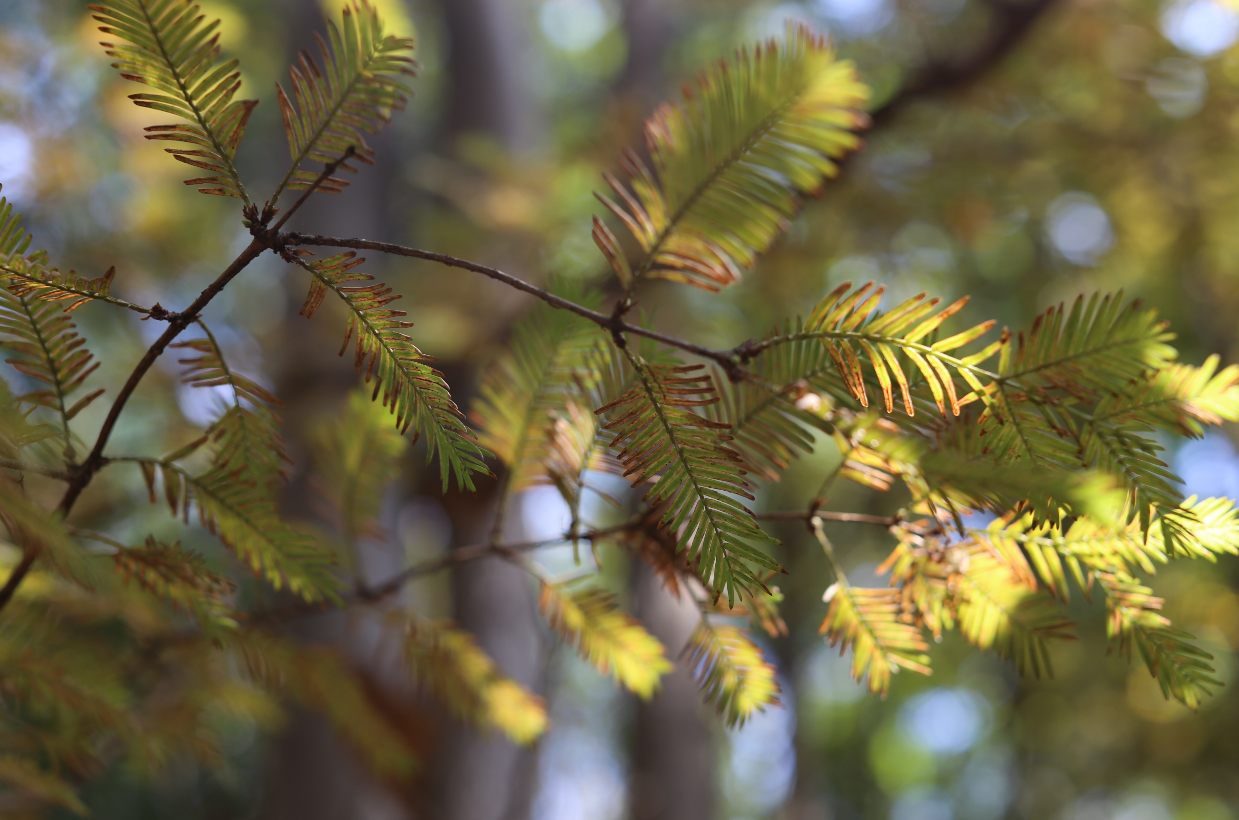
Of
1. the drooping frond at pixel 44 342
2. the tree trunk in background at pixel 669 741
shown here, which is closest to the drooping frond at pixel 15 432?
the drooping frond at pixel 44 342

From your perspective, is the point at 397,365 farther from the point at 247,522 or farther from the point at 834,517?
the point at 834,517

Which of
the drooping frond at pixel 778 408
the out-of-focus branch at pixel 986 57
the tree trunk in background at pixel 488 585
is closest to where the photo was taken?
the drooping frond at pixel 778 408

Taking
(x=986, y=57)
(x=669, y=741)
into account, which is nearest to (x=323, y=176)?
(x=986, y=57)

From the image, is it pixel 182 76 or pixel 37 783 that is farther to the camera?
pixel 37 783

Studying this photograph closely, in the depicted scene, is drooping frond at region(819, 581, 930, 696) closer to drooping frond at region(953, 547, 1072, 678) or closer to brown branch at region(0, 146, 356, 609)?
drooping frond at region(953, 547, 1072, 678)

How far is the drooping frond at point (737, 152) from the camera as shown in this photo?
2.08ft

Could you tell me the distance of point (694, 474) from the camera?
0.47m

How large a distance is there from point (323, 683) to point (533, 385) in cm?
48

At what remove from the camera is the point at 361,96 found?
542 millimetres


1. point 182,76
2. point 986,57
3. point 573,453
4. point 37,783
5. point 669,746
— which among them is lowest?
point 669,746

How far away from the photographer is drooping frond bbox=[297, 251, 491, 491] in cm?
47

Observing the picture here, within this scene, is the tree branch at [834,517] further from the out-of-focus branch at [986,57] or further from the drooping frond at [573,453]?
the out-of-focus branch at [986,57]

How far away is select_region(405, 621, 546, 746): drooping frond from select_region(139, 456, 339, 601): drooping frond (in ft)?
0.66

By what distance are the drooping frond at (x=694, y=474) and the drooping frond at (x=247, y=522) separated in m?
0.30
